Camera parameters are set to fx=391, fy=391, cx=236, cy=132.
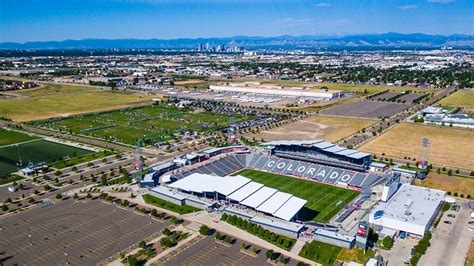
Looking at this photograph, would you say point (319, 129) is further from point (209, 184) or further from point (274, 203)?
point (274, 203)

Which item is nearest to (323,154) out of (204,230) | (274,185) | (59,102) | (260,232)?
(274,185)

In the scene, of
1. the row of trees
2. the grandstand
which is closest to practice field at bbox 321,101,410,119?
the grandstand

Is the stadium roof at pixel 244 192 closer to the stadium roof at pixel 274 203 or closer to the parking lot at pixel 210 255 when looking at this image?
the stadium roof at pixel 274 203

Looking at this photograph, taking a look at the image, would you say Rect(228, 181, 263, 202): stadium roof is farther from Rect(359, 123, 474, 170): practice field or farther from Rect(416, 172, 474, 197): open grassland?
Rect(359, 123, 474, 170): practice field

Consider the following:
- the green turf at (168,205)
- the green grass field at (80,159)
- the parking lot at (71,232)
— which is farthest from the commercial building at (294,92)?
the parking lot at (71,232)

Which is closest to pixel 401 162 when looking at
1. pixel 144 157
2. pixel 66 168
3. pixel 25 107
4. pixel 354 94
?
pixel 144 157

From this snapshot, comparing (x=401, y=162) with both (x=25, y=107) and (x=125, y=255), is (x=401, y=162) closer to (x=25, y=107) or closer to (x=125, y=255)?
(x=125, y=255)

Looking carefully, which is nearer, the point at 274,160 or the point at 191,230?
the point at 191,230
